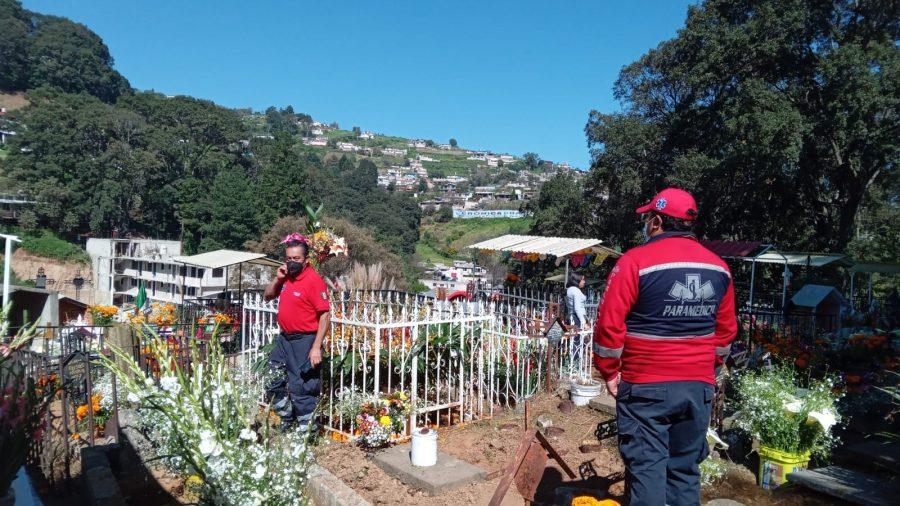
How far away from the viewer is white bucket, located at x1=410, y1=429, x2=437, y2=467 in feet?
14.4

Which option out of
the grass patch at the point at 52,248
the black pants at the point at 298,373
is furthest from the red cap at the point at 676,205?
the grass patch at the point at 52,248

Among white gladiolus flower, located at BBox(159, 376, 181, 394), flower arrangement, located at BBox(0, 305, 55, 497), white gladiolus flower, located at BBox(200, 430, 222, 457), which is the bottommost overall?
white gladiolus flower, located at BBox(200, 430, 222, 457)

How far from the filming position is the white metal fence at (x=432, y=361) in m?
5.37

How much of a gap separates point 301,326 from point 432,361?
1658 millimetres

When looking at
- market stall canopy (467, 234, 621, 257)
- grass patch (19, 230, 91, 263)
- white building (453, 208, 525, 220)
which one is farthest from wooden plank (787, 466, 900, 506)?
white building (453, 208, 525, 220)

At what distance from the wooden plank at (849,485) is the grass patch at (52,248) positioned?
58778 millimetres

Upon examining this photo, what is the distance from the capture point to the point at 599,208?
25.2 m

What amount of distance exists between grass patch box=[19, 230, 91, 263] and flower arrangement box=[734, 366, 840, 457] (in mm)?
58392

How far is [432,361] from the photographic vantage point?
5988 millimetres

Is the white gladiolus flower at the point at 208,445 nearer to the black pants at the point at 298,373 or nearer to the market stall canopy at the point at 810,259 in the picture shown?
the black pants at the point at 298,373

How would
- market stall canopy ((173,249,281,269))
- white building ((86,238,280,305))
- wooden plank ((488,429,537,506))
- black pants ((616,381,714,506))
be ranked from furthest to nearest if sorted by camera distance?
white building ((86,238,280,305)) < market stall canopy ((173,249,281,269)) < wooden plank ((488,429,537,506)) < black pants ((616,381,714,506))

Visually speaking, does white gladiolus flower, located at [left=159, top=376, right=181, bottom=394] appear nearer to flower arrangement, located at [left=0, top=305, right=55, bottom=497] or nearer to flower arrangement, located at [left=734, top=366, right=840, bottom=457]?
flower arrangement, located at [left=0, top=305, right=55, bottom=497]

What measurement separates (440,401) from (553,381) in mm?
1810

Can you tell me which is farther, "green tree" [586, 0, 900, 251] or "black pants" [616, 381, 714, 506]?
"green tree" [586, 0, 900, 251]
